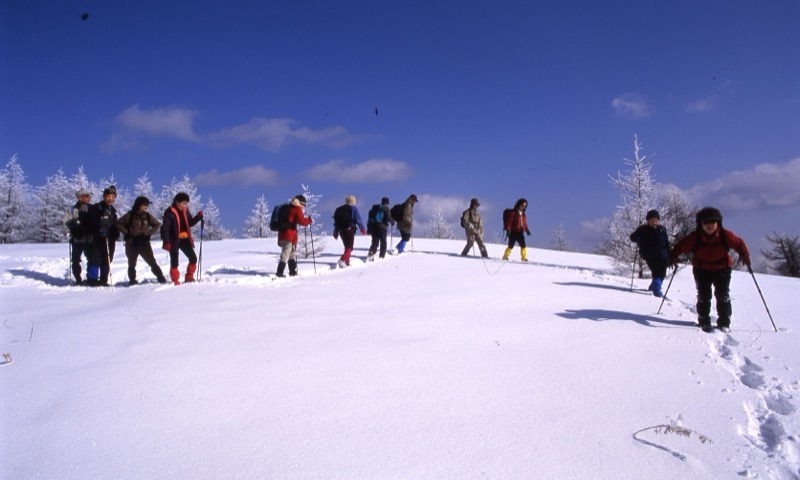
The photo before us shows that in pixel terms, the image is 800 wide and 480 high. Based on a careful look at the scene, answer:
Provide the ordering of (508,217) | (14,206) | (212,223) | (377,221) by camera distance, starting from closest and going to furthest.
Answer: (377,221) < (508,217) < (14,206) < (212,223)

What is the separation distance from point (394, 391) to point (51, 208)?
52.9 metres

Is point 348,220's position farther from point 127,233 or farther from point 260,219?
point 260,219

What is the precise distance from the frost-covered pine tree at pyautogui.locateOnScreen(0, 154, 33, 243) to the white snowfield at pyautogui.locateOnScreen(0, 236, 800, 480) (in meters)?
46.4

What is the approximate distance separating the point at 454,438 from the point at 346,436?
73cm

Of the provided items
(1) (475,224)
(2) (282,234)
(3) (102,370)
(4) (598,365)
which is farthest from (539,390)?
(1) (475,224)

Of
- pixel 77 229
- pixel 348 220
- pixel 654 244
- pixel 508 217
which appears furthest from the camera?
pixel 508 217

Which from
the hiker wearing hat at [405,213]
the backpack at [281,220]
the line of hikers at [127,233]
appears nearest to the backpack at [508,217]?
the hiker wearing hat at [405,213]

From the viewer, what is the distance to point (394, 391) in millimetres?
3590

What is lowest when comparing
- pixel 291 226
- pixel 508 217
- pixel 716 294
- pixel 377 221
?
pixel 716 294

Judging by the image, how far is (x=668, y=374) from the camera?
409 centimetres

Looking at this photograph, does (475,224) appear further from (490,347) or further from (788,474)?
(788,474)

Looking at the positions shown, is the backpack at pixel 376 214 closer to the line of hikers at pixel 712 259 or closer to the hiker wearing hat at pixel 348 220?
the hiker wearing hat at pixel 348 220

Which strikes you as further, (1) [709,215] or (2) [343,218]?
(2) [343,218]

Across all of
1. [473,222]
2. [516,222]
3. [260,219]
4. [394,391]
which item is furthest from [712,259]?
[260,219]
